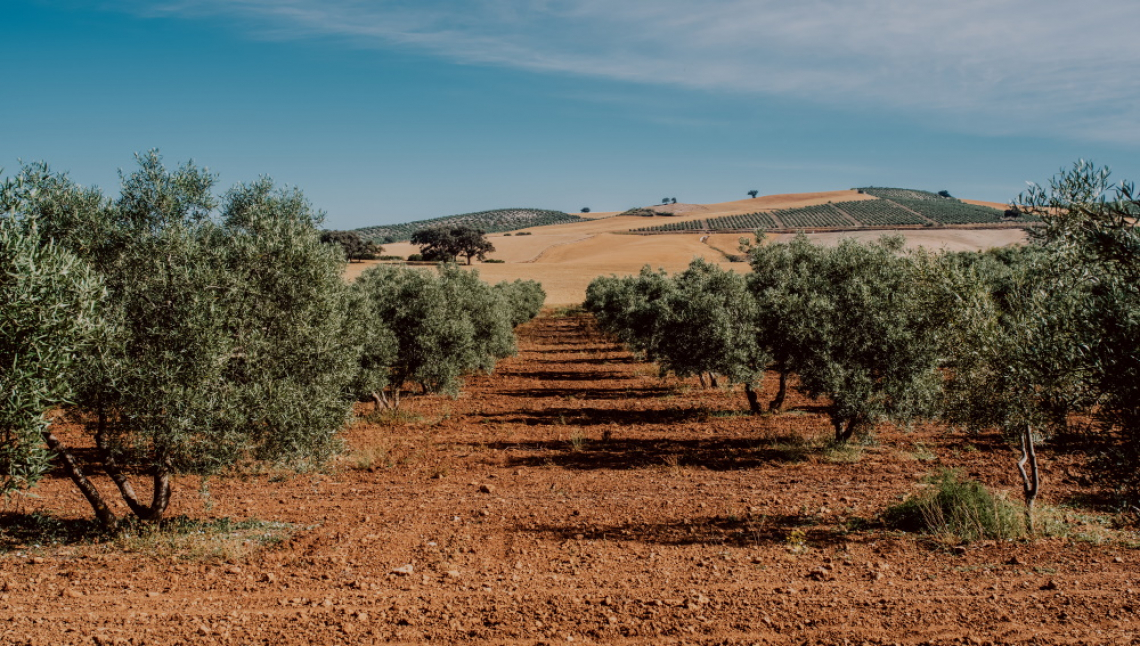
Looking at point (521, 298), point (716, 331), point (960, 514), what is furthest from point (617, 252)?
point (960, 514)

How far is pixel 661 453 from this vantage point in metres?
22.3

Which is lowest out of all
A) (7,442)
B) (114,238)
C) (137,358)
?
(7,442)

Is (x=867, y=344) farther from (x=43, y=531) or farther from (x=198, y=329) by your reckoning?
(x=43, y=531)

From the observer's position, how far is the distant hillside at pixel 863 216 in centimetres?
13789

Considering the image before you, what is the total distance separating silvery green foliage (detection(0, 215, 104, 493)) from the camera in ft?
27.4

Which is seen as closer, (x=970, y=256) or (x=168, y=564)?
(x=168, y=564)

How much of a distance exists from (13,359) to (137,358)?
3.10m

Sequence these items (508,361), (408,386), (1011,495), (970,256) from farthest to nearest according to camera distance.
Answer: (508,361), (970,256), (408,386), (1011,495)

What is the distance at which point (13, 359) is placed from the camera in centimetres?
862

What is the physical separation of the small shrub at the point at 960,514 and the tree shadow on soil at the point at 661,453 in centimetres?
622

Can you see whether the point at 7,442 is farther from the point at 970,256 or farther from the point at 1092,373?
the point at 970,256

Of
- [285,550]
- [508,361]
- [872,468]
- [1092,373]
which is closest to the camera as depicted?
[1092,373]

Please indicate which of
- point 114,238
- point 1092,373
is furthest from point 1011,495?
point 114,238

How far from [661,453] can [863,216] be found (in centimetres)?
14471
